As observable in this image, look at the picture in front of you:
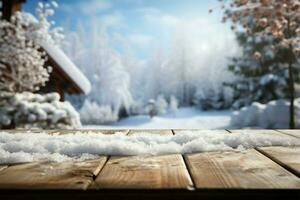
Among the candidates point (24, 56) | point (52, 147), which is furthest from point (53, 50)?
point (52, 147)

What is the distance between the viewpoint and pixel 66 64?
12.6 m

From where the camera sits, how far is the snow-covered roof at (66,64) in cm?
1254

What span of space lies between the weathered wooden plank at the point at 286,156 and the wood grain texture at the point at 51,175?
740 millimetres

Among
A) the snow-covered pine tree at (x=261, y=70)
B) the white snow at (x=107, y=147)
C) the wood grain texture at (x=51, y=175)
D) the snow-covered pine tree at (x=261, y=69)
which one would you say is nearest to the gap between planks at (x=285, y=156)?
the white snow at (x=107, y=147)

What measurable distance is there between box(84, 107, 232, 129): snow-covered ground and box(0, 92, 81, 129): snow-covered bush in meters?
15.1

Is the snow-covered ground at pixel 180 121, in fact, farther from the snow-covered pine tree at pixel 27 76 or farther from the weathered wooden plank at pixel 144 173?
the weathered wooden plank at pixel 144 173

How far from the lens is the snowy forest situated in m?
10.9

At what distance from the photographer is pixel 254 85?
30.1 m

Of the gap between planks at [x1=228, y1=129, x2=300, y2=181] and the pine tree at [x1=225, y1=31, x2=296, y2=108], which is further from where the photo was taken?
the pine tree at [x1=225, y1=31, x2=296, y2=108]

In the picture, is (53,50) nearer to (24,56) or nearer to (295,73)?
(24,56)

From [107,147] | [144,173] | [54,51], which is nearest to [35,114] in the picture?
[54,51]

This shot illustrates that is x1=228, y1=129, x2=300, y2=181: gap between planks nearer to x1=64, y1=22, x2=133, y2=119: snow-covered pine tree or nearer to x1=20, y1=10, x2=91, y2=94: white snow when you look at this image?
x1=20, y1=10, x2=91, y2=94: white snow

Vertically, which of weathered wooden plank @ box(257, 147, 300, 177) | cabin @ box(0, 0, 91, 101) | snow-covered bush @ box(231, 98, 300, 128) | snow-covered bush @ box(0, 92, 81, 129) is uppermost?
cabin @ box(0, 0, 91, 101)

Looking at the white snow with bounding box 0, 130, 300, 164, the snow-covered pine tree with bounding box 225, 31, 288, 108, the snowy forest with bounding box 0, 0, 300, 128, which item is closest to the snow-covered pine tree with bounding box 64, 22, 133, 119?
the snowy forest with bounding box 0, 0, 300, 128
